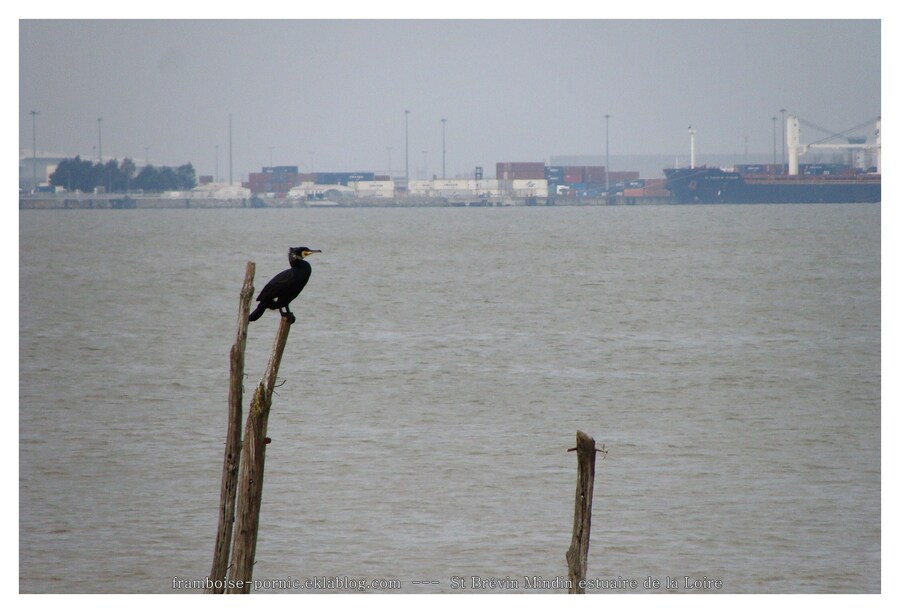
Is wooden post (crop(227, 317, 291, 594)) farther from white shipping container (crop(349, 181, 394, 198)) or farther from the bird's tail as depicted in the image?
white shipping container (crop(349, 181, 394, 198))

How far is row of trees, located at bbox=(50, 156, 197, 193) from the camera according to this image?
311 feet

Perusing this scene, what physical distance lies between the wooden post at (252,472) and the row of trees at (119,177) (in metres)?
86.1

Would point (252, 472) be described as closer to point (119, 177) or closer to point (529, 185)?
point (119, 177)

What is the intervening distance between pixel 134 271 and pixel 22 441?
126ft

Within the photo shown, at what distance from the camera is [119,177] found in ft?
352

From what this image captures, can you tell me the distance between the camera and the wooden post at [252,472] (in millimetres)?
6957

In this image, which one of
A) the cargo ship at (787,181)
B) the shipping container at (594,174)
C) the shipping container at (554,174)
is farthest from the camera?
the shipping container at (594,174)

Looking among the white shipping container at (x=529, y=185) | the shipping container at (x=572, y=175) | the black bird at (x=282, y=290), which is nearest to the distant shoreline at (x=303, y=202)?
the white shipping container at (x=529, y=185)

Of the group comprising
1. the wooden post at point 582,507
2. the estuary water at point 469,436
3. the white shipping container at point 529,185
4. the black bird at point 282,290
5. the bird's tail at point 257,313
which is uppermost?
the white shipping container at point 529,185

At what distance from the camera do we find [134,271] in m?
54.5

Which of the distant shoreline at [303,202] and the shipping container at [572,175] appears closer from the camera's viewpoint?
the distant shoreline at [303,202]

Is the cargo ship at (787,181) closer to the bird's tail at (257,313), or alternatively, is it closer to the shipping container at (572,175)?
the shipping container at (572,175)

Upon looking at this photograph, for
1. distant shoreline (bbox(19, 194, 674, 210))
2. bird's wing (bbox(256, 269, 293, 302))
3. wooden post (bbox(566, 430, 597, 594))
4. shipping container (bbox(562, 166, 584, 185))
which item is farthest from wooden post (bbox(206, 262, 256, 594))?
shipping container (bbox(562, 166, 584, 185))
